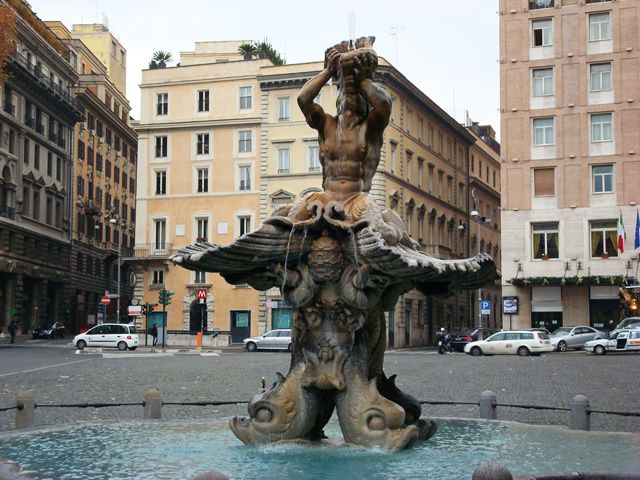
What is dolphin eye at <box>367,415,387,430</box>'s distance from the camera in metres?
7.89

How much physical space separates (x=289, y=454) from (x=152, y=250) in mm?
53467

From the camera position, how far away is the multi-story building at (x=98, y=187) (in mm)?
69312

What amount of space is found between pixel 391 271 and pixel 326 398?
138cm

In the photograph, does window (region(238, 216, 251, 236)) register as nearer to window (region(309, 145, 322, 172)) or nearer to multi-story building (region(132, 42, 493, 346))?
multi-story building (region(132, 42, 493, 346))

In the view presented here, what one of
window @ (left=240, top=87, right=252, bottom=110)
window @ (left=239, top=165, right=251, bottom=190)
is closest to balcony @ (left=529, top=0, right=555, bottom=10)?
window @ (left=240, top=87, right=252, bottom=110)

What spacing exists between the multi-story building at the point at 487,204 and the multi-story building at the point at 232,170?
51.9 ft

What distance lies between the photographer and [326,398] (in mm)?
8305

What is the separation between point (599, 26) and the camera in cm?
4734

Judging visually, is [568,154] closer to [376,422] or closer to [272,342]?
[272,342]

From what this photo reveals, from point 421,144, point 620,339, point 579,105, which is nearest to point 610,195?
point 579,105

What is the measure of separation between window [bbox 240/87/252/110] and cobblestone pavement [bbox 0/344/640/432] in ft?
101

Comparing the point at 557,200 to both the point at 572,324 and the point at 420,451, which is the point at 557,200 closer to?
the point at 572,324

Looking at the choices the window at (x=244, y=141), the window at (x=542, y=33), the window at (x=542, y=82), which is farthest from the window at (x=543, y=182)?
the window at (x=244, y=141)

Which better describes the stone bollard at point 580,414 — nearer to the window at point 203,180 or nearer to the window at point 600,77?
the window at point 600,77
